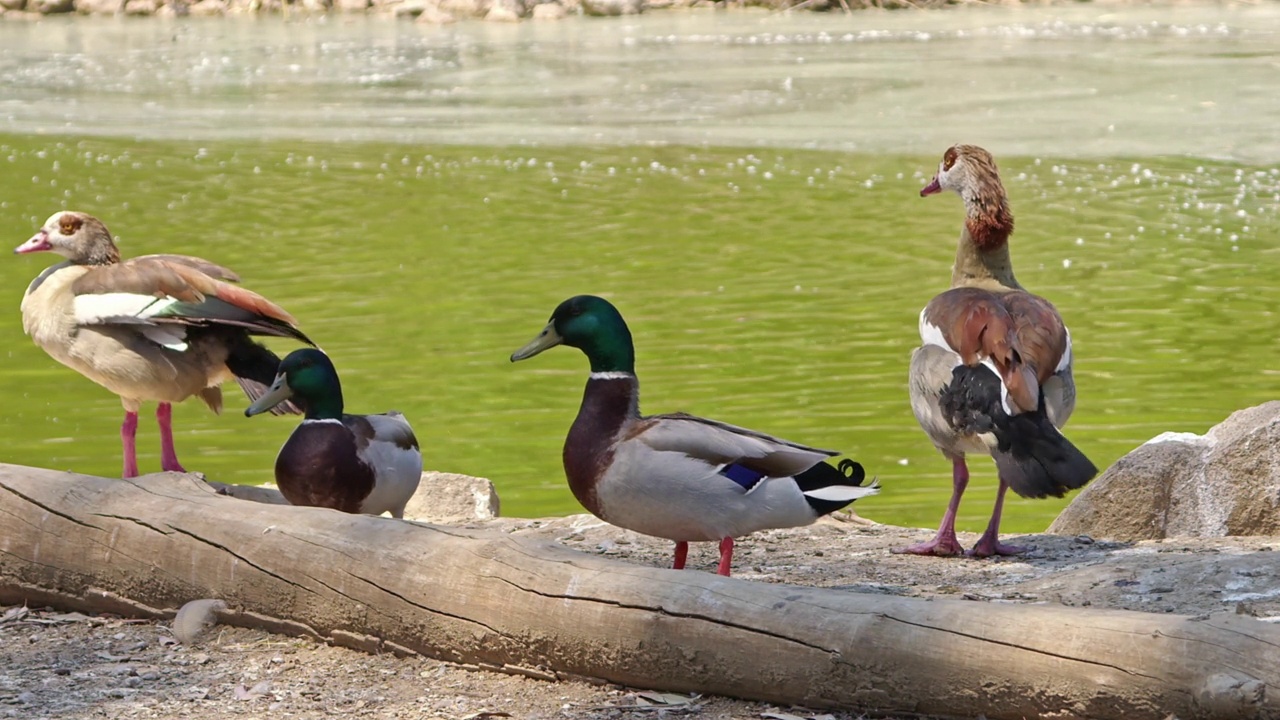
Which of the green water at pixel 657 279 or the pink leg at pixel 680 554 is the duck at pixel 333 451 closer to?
Answer: the pink leg at pixel 680 554

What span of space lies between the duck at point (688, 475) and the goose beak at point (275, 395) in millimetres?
1274

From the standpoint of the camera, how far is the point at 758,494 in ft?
15.9

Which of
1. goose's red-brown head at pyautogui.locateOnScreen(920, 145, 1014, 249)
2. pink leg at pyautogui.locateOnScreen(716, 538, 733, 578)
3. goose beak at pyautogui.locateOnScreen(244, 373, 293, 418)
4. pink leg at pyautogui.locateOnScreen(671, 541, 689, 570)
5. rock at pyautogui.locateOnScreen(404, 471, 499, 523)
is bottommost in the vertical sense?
rock at pyautogui.locateOnScreen(404, 471, 499, 523)

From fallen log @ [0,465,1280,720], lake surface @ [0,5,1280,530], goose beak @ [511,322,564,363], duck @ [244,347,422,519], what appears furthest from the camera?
lake surface @ [0,5,1280,530]

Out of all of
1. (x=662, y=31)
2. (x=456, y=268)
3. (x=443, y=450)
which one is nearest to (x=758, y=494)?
(x=443, y=450)

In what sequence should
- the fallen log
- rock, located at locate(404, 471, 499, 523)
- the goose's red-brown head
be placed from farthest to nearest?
rock, located at locate(404, 471, 499, 523), the goose's red-brown head, the fallen log

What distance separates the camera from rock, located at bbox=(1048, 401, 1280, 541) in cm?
629

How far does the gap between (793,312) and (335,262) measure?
3.96m

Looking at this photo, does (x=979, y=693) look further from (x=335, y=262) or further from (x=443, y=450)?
(x=335, y=262)

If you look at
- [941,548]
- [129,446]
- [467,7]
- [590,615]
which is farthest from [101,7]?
[590,615]

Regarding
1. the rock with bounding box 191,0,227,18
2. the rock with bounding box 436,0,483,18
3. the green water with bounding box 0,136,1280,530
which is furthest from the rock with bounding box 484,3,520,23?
the green water with bounding box 0,136,1280,530

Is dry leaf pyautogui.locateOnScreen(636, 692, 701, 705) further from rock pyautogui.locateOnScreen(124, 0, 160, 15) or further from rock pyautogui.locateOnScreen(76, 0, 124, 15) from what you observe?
rock pyautogui.locateOnScreen(76, 0, 124, 15)

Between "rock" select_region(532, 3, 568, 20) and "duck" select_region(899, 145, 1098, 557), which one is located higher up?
"rock" select_region(532, 3, 568, 20)

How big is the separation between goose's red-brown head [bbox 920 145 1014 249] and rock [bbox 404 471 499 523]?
227 cm
